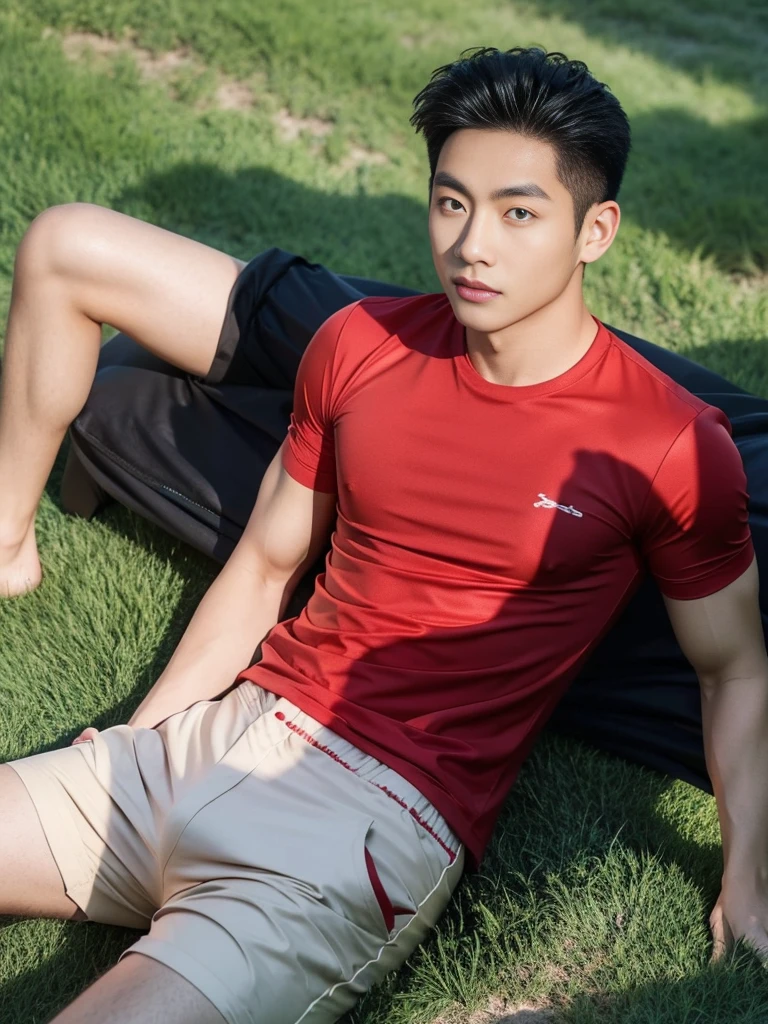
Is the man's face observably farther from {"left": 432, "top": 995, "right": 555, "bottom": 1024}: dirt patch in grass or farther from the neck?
{"left": 432, "top": 995, "right": 555, "bottom": 1024}: dirt patch in grass

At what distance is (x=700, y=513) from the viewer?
2.39 m

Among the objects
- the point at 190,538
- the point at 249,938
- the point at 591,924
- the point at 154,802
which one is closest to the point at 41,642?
the point at 190,538

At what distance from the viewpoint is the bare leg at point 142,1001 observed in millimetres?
2000

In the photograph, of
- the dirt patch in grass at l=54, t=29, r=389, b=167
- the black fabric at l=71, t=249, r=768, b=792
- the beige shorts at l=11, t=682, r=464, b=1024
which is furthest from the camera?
the dirt patch in grass at l=54, t=29, r=389, b=167

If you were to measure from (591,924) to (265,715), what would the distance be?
0.82 m

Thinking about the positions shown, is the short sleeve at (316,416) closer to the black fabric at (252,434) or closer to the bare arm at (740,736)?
the black fabric at (252,434)

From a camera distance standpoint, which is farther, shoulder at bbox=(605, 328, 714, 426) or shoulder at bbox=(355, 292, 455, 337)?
shoulder at bbox=(355, 292, 455, 337)

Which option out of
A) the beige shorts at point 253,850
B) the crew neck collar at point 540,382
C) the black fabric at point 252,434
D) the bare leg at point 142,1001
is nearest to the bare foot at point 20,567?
the black fabric at point 252,434

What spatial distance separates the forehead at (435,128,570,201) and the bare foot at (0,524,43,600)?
1840 mm

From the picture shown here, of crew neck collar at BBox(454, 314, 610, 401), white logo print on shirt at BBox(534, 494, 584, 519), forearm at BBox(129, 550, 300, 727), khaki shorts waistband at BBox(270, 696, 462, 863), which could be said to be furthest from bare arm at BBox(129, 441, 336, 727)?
white logo print on shirt at BBox(534, 494, 584, 519)

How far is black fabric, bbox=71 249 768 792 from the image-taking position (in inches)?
122

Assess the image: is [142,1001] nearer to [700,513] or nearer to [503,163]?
[700,513]

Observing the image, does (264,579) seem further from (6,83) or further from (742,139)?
(742,139)

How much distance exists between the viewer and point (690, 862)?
277 cm
